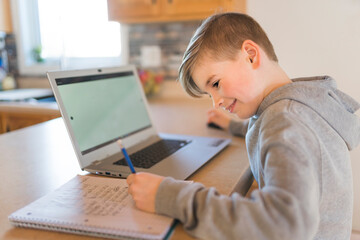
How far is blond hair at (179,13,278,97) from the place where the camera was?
769mm

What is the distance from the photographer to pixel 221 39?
772 mm

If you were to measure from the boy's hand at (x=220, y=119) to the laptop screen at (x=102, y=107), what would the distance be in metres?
0.30

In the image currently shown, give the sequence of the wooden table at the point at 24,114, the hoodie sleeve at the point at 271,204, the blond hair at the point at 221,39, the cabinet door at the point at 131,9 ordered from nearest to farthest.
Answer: the hoodie sleeve at the point at 271,204 → the blond hair at the point at 221,39 → the wooden table at the point at 24,114 → the cabinet door at the point at 131,9

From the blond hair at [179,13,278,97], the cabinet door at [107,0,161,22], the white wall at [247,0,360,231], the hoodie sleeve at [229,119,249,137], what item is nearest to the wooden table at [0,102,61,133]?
the cabinet door at [107,0,161,22]

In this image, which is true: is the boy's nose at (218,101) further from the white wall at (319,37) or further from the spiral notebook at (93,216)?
the white wall at (319,37)

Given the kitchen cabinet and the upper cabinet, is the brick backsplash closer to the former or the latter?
the upper cabinet

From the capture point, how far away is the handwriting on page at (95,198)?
0.64m

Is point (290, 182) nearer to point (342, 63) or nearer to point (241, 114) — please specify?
point (241, 114)

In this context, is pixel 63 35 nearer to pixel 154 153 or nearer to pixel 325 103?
pixel 154 153

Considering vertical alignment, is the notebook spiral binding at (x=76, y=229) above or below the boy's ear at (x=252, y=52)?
below

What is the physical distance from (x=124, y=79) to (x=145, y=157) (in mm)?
369

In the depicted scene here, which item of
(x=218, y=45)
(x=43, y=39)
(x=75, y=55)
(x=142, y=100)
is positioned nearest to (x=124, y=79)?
(x=142, y=100)

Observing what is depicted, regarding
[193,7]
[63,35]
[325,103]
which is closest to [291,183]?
[325,103]

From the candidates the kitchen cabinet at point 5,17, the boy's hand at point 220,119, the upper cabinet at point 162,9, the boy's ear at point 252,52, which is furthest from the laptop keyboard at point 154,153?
the kitchen cabinet at point 5,17
